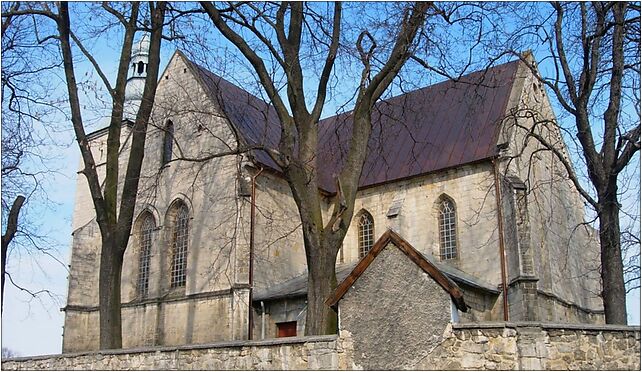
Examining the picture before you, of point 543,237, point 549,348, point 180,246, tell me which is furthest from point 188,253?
point 549,348

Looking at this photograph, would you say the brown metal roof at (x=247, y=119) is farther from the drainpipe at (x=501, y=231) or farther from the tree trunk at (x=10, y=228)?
the tree trunk at (x=10, y=228)

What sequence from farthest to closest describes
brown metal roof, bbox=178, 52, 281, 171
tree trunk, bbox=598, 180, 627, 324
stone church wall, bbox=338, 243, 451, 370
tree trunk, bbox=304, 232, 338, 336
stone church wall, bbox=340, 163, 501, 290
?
brown metal roof, bbox=178, 52, 281, 171
stone church wall, bbox=340, 163, 501, 290
tree trunk, bbox=598, 180, 627, 324
tree trunk, bbox=304, 232, 338, 336
stone church wall, bbox=338, 243, 451, 370

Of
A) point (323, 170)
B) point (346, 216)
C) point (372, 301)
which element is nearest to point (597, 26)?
point (346, 216)

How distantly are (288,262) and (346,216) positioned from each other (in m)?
9.78

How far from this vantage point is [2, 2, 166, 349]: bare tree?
13.4 m

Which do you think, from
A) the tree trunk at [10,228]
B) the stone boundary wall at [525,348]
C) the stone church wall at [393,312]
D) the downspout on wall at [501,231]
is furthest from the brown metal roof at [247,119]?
the stone boundary wall at [525,348]

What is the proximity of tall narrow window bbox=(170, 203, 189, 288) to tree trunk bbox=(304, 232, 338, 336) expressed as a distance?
34.1 ft

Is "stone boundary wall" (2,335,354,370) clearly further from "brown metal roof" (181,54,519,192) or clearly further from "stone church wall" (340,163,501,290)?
"stone church wall" (340,163,501,290)

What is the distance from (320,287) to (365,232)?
11579mm

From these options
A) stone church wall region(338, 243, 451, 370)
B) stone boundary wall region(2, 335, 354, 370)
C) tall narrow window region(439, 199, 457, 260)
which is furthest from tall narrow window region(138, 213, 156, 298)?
stone church wall region(338, 243, 451, 370)

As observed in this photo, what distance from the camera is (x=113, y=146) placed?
46.6ft

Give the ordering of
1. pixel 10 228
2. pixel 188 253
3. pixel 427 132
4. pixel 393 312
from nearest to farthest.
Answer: pixel 393 312
pixel 10 228
pixel 188 253
pixel 427 132

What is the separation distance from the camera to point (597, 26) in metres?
11.0

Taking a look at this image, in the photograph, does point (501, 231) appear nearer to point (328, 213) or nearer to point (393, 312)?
point (328, 213)
